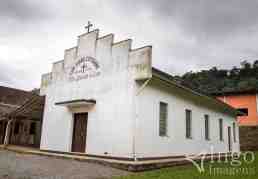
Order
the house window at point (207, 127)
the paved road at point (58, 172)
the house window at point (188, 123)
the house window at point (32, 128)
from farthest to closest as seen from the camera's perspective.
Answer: the house window at point (32, 128), the house window at point (207, 127), the house window at point (188, 123), the paved road at point (58, 172)

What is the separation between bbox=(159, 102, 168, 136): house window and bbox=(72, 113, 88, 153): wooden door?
11.9ft

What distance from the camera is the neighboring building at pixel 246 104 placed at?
2958 cm

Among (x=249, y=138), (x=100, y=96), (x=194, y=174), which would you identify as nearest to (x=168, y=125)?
(x=100, y=96)

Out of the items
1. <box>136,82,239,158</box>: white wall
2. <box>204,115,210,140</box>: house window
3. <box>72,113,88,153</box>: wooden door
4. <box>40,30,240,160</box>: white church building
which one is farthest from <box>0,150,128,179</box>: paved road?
<box>204,115,210,140</box>: house window

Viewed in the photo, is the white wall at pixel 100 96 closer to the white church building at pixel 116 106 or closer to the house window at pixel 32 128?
the white church building at pixel 116 106

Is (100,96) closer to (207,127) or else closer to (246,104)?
(207,127)

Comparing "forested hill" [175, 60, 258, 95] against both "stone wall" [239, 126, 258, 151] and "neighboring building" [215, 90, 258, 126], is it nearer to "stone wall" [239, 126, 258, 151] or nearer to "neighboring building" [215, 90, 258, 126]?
"neighboring building" [215, 90, 258, 126]

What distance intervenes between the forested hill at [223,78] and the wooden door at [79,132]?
96.4 feet

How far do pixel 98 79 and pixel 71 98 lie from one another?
2095 mm

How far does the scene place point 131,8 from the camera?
34.4 feet

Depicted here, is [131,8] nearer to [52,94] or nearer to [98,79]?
[98,79]

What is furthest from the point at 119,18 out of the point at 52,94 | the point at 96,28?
the point at 52,94

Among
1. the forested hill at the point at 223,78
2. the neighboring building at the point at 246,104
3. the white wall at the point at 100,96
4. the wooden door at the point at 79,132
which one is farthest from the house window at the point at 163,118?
the forested hill at the point at 223,78

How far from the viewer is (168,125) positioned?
12602 millimetres
